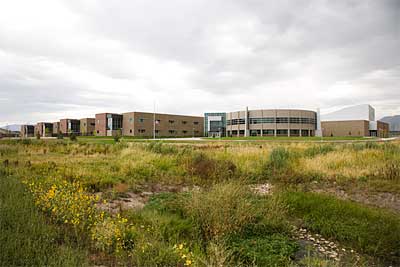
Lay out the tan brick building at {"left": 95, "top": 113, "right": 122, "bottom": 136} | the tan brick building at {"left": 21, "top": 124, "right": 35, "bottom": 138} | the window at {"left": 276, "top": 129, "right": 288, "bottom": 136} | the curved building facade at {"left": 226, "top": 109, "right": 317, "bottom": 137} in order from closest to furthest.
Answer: the window at {"left": 276, "top": 129, "right": 288, "bottom": 136} < the curved building facade at {"left": 226, "top": 109, "right": 317, "bottom": 137} < the tan brick building at {"left": 95, "top": 113, "right": 122, "bottom": 136} < the tan brick building at {"left": 21, "top": 124, "right": 35, "bottom": 138}

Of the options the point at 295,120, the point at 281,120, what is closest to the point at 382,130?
the point at 295,120

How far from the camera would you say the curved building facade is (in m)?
78.7

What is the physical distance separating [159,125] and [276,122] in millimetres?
37038

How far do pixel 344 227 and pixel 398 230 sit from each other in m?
1.00

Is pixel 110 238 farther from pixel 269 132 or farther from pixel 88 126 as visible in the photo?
pixel 88 126

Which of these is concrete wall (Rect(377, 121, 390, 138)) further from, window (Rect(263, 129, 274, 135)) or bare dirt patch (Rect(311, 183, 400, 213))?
bare dirt patch (Rect(311, 183, 400, 213))

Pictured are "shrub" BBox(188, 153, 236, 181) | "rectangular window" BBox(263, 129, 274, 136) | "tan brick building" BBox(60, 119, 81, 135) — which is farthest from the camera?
"tan brick building" BBox(60, 119, 81, 135)

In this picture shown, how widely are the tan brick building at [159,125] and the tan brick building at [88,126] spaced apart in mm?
18377

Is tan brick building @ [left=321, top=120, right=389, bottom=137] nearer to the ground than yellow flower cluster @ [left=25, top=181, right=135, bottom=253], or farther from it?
farther from it

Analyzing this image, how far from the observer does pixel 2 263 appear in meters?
3.30

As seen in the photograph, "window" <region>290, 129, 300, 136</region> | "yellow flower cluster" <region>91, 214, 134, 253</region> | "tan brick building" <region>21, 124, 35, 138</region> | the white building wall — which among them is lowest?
"yellow flower cluster" <region>91, 214, 134, 253</region>

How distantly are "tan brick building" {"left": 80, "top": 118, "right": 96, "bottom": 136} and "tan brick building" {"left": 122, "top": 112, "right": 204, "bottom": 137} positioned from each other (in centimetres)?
1838

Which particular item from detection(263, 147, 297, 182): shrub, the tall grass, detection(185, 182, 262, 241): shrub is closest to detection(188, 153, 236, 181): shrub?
detection(263, 147, 297, 182): shrub

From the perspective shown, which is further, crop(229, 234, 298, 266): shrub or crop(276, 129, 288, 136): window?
crop(276, 129, 288, 136): window
